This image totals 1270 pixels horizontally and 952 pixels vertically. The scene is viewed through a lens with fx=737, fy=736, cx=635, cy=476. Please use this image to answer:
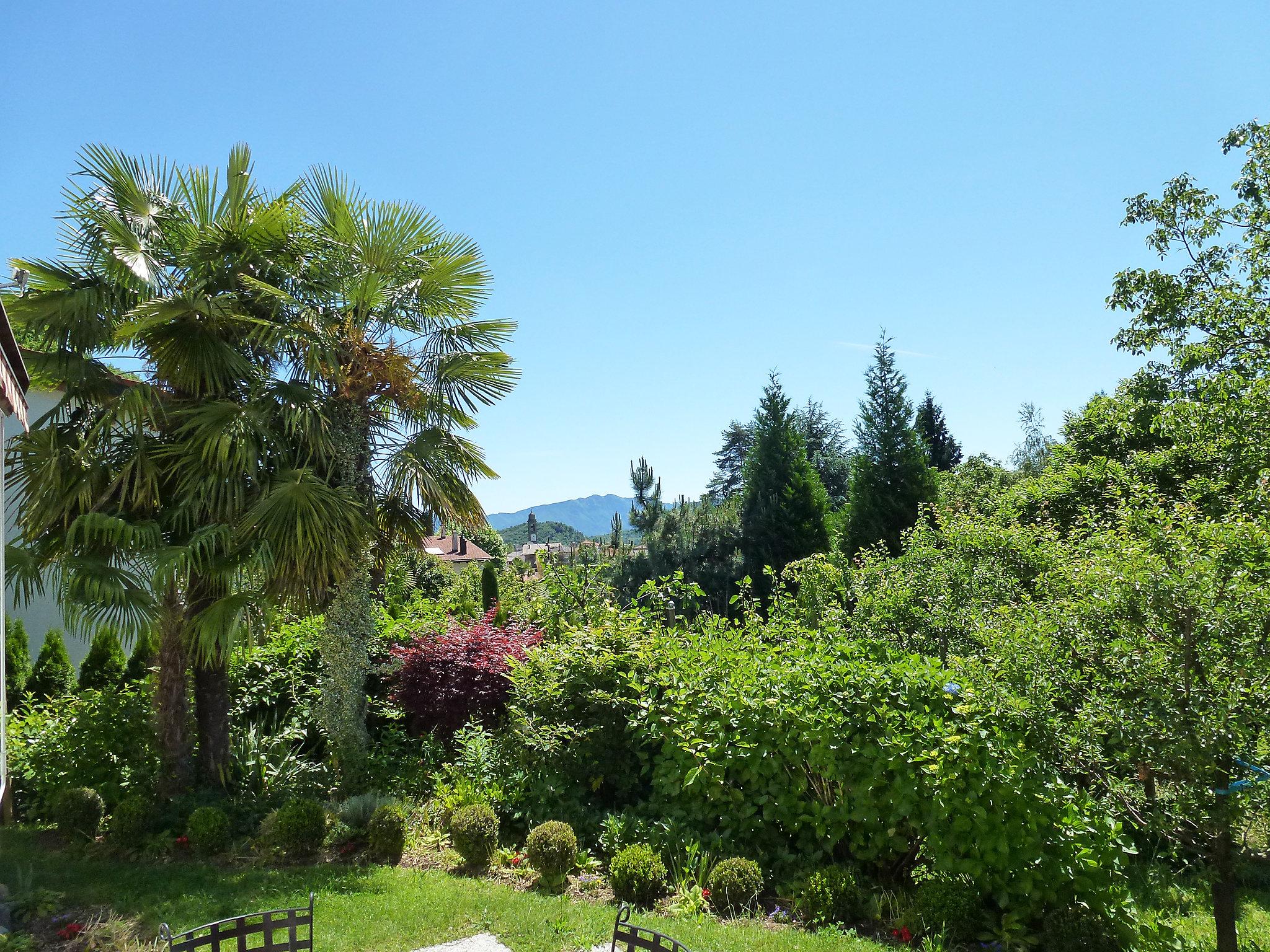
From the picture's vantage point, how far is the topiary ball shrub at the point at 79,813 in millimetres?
6262

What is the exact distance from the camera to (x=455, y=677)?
25.4ft

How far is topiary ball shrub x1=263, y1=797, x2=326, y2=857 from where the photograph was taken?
18.8 feet

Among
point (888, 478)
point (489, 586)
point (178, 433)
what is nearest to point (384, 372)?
point (178, 433)

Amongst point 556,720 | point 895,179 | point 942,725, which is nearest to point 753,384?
point 895,179

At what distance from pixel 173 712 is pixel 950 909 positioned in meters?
Result: 6.53

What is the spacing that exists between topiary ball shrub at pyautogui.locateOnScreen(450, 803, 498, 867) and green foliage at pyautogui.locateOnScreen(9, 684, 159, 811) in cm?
316

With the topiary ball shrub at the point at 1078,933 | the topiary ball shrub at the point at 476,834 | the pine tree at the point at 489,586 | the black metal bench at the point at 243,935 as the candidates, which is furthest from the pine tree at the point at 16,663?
the topiary ball shrub at the point at 1078,933

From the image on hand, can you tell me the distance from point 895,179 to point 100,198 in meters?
7.99

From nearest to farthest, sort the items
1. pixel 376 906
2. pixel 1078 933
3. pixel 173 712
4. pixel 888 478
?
pixel 1078 933, pixel 376 906, pixel 173 712, pixel 888 478

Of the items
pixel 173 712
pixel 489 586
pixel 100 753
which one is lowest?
pixel 100 753

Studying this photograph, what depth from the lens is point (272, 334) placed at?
21.4ft

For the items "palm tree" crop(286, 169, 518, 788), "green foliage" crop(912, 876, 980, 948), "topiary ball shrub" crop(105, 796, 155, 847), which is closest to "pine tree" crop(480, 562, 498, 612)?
"palm tree" crop(286, 169, 518, 788)

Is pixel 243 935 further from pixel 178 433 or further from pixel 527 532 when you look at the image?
pixel 527 532

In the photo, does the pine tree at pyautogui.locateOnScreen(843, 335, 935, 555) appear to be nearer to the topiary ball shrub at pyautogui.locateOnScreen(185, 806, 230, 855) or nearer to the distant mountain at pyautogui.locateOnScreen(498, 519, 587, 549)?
the topiary ball shrub at pyautogui.locateOnScreen(185, 806, 230, 855)
